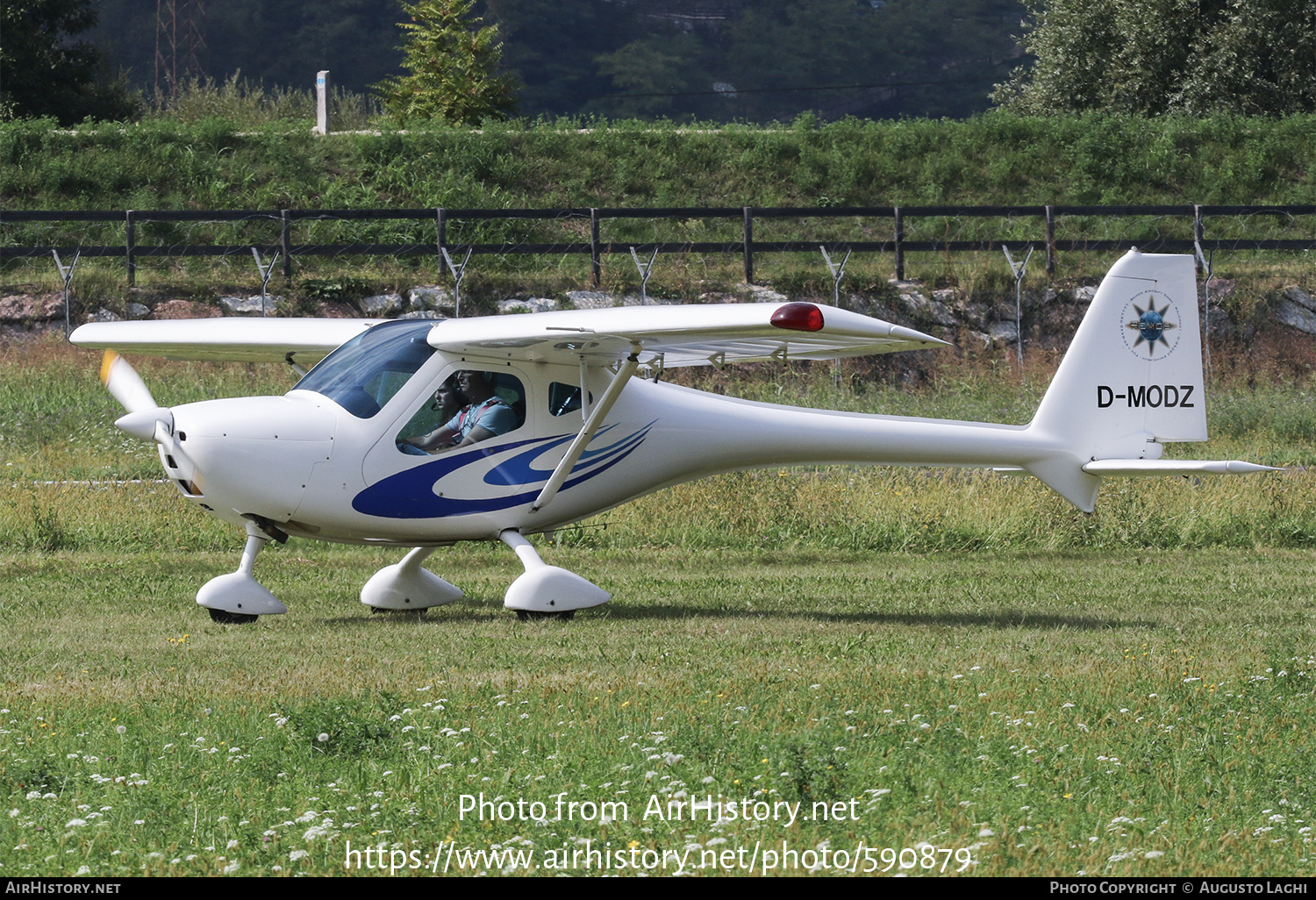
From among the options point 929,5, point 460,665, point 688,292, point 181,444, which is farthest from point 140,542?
point 929,5

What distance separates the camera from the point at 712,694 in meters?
7.25

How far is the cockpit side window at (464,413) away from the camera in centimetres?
1002

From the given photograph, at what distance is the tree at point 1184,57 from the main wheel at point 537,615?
3356cm

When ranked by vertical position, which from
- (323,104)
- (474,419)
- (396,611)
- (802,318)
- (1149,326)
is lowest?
(396,611)

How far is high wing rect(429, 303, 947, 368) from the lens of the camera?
8672mm

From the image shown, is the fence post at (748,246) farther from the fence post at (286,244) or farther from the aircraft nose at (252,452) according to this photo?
the aircraft nose at (252,452)

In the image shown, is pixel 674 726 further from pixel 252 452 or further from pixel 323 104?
pixel 323 104

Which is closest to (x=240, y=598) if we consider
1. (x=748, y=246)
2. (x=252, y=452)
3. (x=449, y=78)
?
(x=252, y=452)

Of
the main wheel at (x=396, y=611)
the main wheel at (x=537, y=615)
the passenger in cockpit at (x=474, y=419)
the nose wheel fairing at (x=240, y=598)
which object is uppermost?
the passenger in cockpit at (x=474, y=419)

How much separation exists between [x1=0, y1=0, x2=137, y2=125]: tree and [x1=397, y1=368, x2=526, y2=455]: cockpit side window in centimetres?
2960

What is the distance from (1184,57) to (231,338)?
117 feet

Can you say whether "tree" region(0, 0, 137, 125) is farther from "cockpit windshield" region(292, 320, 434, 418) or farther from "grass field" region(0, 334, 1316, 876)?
"cockpit windshield" region(292, 320, 434, 418)

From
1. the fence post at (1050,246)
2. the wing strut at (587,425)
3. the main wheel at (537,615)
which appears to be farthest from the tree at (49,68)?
the main wheel at (537,615)

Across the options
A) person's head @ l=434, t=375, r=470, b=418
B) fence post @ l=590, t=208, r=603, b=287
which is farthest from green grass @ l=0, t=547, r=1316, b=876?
fence post @ l=590, t=208, r=603, b=287
